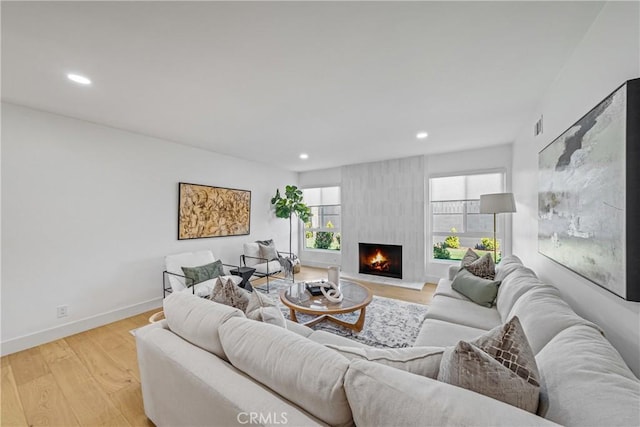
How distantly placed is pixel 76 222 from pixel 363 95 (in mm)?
3496

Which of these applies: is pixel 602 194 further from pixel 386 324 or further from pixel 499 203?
pixel 386 324

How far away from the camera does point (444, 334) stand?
5.91ft

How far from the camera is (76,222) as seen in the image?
286cm

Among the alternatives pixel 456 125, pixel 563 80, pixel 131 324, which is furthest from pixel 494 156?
pixel 131 324

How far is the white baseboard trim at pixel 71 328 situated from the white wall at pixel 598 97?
4534 mm

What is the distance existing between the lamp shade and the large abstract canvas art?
136 cm

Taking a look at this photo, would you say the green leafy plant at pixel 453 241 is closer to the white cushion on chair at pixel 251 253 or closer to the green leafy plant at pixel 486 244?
the green leafy plant at pixel 486 244

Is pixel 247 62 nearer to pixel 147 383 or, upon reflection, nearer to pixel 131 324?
pixel 147 383

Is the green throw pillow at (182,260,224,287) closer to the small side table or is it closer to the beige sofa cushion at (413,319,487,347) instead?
the small side table

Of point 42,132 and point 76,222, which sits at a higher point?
point 42,132

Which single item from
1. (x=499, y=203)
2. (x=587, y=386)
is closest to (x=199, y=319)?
(x=587, y=386)

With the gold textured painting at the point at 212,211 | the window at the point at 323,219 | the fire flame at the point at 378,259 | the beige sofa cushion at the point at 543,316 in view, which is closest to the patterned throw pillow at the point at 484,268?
the beige sofa cushion at the point at 543,316

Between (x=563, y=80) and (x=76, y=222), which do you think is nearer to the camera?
(x=563, y=80)

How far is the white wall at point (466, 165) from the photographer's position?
4070mm
